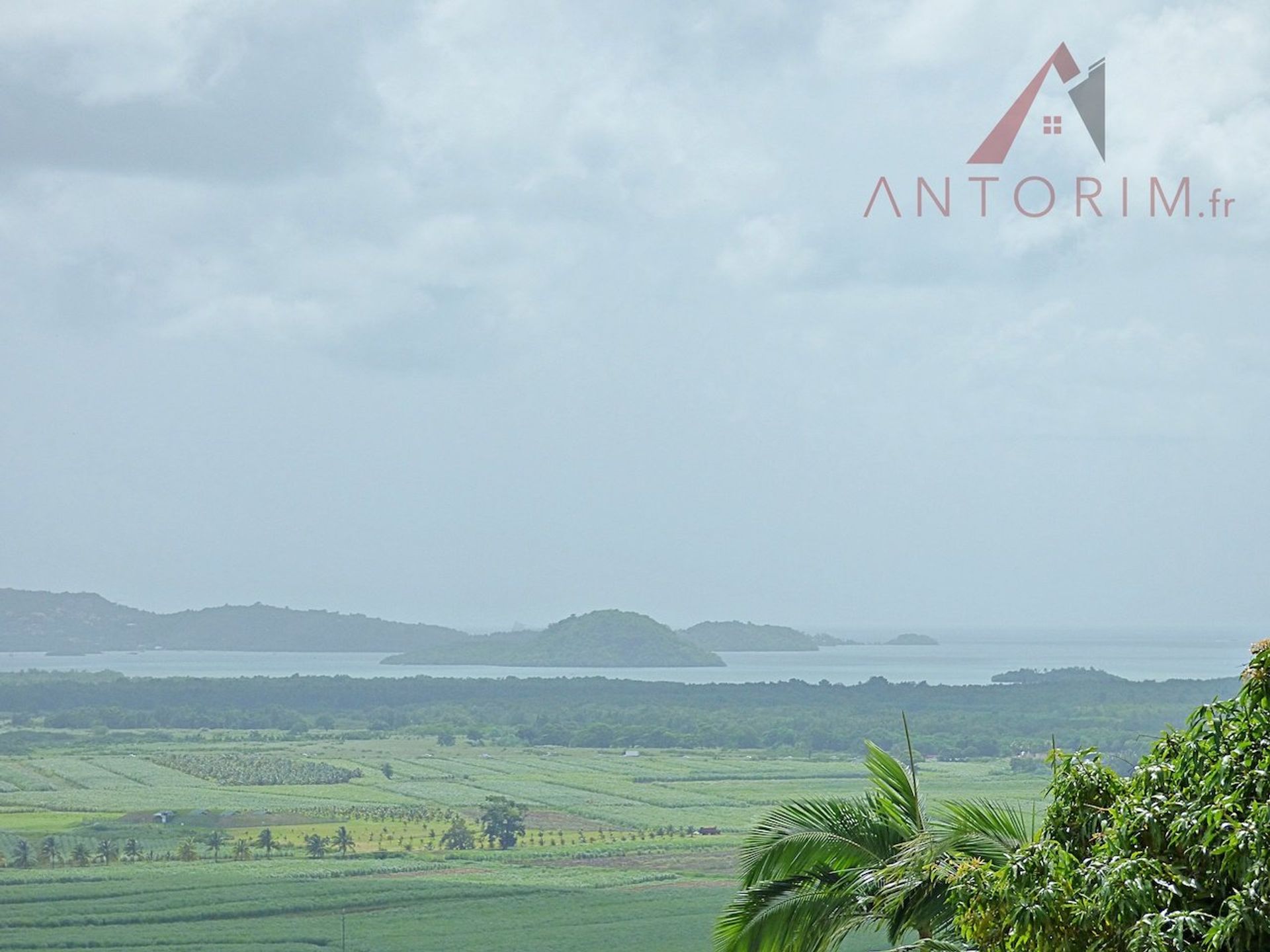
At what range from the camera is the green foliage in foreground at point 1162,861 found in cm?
313

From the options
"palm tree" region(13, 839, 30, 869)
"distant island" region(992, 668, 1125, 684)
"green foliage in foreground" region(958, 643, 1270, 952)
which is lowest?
"palm tree" region(13, 839, 30, 869)

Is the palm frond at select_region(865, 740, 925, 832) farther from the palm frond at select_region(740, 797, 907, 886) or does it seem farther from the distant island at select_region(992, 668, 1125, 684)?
the distant island at select_region(992, 668, 1125, 684)

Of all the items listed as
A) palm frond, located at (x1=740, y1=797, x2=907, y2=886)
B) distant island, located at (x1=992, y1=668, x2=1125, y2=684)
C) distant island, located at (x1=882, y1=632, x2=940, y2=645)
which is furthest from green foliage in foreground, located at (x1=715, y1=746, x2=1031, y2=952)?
distant island, located at (x1=882, y1=632, x2=940, y2=645)

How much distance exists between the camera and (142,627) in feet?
168

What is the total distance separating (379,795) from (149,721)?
1063 cm

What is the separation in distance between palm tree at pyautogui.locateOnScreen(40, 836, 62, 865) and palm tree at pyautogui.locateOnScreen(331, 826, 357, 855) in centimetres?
599

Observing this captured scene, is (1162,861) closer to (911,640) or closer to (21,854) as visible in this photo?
(21,854)

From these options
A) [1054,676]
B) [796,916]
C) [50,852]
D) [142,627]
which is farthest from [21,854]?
[796,916]

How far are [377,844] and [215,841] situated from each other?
3710mm

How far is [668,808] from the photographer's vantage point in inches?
1283

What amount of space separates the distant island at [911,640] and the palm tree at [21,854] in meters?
37.8

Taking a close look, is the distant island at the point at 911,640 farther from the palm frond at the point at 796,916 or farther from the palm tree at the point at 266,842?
the palm frond at the point at 796,916

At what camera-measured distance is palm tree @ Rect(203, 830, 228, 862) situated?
30.9m

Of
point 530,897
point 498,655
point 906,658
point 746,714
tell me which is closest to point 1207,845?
point 530,897
